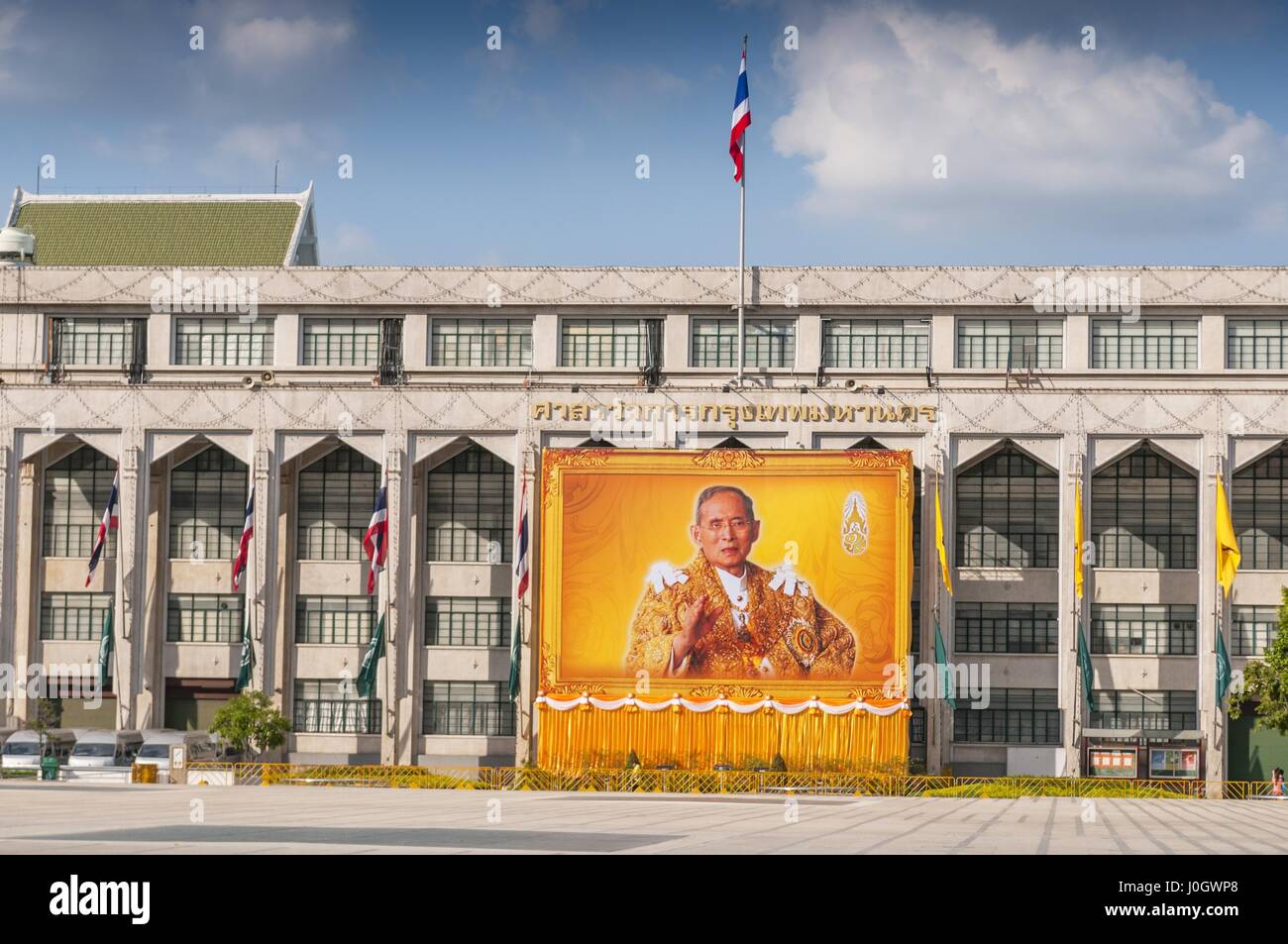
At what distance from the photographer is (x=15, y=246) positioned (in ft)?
260

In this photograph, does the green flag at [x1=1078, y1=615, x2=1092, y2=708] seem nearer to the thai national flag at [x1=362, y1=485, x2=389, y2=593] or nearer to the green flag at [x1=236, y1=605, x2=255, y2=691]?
the thai national flag at [x1=362, y1=485, x2=389, y2=593]

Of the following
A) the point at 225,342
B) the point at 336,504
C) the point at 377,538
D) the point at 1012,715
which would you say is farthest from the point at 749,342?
the point at 225,342

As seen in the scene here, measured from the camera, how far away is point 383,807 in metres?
36.7

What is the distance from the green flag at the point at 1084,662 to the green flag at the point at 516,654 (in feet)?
69.7

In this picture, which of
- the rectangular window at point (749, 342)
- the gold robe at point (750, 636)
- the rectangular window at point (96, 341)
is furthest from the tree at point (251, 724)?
the rectangular window at point (749, 342)

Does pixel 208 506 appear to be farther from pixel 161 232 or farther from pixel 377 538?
pixel 161 232

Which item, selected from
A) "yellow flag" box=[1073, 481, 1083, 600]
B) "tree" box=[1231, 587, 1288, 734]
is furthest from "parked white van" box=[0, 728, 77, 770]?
"tree" box=[1231, 587, 1288, 734]

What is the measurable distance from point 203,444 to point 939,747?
106 ft

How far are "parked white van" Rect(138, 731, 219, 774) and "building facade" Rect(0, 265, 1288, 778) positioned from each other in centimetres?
415

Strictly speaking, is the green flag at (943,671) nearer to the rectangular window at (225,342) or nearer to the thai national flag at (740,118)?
the thai national flag at (740,118)

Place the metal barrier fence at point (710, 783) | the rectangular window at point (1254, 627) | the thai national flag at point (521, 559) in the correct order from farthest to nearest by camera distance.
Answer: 1. the rectangular window at point (1254, 627)
2. the thai national flag at point (521, 559)
3. the metal barrier fence at point (710, 783)

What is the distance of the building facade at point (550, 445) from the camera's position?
6625 cm
